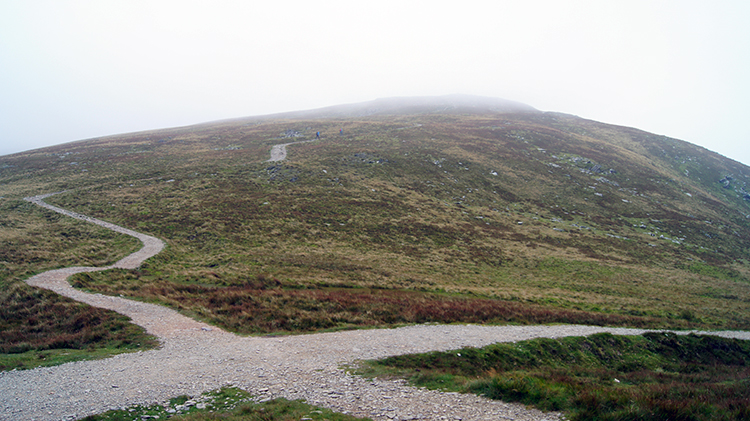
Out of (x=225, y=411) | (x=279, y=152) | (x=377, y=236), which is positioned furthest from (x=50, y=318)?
(x=279, y=152)

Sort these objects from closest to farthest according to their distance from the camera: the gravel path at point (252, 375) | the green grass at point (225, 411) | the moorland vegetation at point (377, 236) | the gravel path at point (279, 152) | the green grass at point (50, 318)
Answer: the green grass at point (225, 411) → the gravel path at point (252, 375) → the green grass at point (50, 318) → the moorland vegetation at point (377, 236) → the gravel path at point (279, 152)

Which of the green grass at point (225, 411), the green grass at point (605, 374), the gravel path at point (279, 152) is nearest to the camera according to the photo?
the green grass at point (605, 374)

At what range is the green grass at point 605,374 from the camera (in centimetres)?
798

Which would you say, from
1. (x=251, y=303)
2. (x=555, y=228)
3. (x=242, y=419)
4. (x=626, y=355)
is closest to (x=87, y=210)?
(x=251, y=303)

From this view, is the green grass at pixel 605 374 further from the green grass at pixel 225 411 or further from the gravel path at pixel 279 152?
the gravel path at pixel 279 152

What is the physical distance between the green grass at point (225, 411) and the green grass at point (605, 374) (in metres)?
3.08

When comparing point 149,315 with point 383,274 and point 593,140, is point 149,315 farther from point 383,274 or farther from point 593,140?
point 593,140

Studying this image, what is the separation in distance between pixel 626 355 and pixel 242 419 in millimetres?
19781

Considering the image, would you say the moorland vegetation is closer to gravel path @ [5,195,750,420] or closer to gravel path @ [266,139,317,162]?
gravel path @ [5,195,750,420]

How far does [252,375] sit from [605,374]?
15315mm

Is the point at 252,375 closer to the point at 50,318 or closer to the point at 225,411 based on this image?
the point at 225,411

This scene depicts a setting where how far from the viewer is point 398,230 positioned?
40.8 meters

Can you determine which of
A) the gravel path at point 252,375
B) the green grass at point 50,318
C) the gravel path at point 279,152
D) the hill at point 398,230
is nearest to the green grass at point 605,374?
the gravel path at point 252,375

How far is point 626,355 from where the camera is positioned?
1602 centimetres
